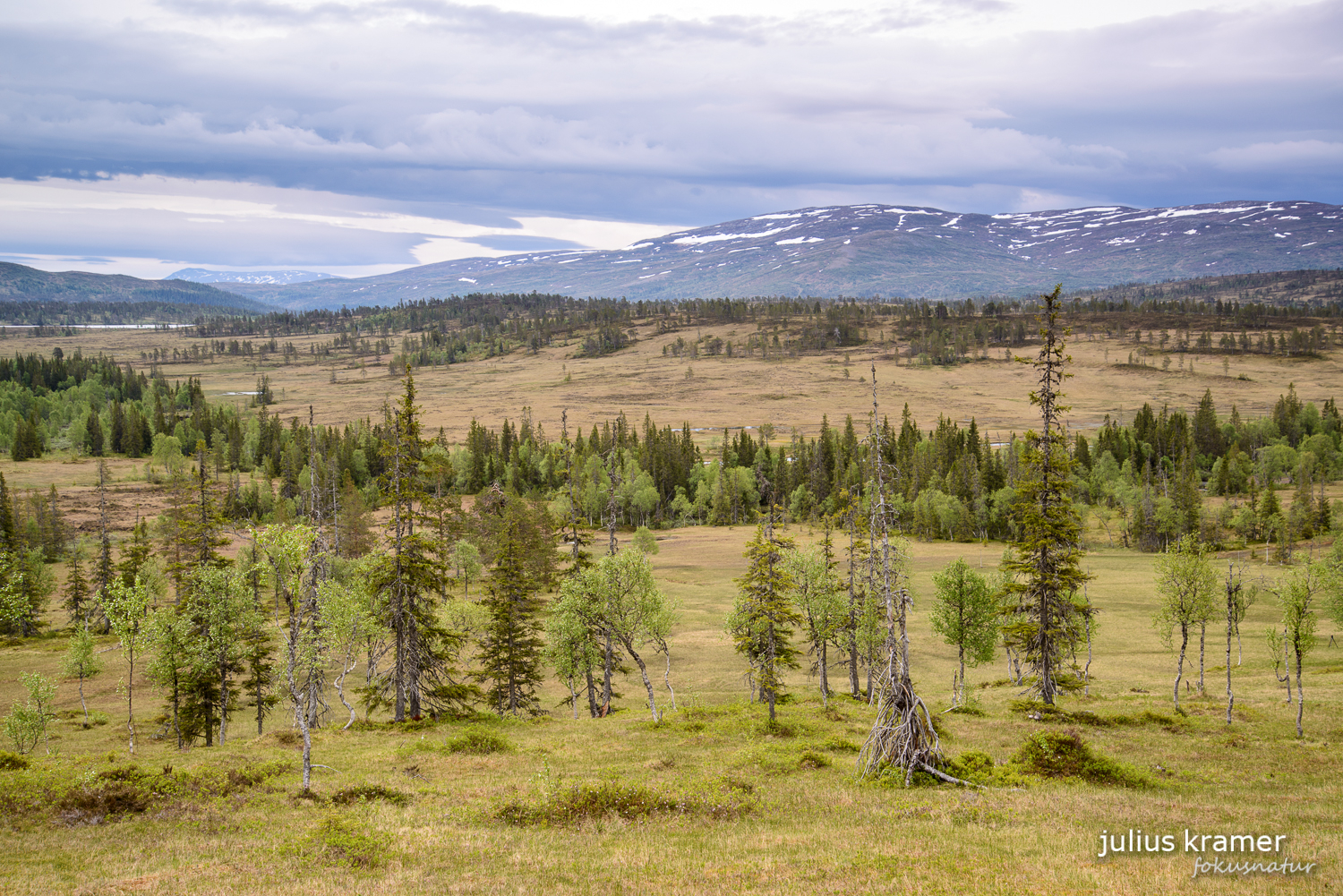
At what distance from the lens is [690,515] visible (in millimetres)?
166750

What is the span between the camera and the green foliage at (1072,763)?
27688mm

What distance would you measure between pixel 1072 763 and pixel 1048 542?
14500mm

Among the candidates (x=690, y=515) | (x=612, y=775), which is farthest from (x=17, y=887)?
(x=690, y=515)

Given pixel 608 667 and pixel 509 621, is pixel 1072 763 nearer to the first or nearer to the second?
pixel 608 667

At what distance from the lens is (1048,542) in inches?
1585

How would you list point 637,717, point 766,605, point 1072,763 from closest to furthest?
point 1072,763 < point 766,605 < point 637,717

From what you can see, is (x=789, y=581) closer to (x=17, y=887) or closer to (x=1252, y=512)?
(x=17, y=887)

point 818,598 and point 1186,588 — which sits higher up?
point 1186,588

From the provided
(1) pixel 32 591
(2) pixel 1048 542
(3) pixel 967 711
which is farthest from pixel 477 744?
(1) pixel 32 591

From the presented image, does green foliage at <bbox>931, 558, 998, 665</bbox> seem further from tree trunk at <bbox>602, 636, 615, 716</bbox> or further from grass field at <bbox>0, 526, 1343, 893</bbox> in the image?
tree trunk at <bbox>602, 636, 615, 716</bbox>

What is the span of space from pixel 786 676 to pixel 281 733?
4288cm

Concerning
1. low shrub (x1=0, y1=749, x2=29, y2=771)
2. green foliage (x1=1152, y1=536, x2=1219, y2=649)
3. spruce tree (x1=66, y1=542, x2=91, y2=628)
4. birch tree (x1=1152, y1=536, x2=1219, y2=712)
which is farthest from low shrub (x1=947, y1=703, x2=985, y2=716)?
spruce tree (x1=66, y1=542, x2=91, y2=628)

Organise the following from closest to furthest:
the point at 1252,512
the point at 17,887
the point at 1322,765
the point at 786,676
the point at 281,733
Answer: the point at 17,887, the point at 1322,765, the point at 281,733, the point at 786,676, the point at 1252,512

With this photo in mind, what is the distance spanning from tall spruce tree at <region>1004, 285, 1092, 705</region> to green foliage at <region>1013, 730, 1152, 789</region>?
1183 cm
